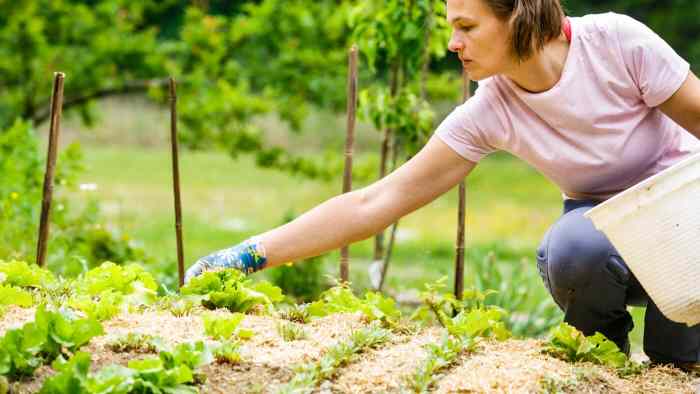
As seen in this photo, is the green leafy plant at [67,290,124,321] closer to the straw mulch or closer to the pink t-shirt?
the straw mulch

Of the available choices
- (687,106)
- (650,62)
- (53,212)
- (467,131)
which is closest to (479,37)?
(467,131)

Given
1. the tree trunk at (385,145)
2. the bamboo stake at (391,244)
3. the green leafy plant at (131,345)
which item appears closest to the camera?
the green leafy plant at (131,345)

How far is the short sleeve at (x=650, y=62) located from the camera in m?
2.44

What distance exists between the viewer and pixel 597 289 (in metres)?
2.58

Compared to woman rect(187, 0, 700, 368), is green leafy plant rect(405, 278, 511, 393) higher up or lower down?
lower down

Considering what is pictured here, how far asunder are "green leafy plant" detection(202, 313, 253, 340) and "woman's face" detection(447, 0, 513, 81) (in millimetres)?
822

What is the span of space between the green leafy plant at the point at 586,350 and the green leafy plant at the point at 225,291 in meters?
0.76

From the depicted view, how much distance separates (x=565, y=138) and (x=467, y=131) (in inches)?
9.7

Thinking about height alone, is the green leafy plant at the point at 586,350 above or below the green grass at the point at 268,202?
above

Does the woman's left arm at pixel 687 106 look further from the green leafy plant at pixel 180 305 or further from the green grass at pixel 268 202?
the green grass at pixel 268 202

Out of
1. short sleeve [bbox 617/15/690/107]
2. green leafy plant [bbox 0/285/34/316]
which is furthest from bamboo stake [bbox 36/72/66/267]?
short sleeve [bbox 617/15/690/107]

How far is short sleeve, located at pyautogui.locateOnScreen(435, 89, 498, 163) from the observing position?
2611 mm

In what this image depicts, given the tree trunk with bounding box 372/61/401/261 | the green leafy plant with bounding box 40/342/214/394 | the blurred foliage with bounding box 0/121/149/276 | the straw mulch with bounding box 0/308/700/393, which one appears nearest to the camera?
the green leafy plant with bounding box 40/342/214/394

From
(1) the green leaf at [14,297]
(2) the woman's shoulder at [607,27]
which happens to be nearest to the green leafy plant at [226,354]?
(1) the green leaf at [14,297]
